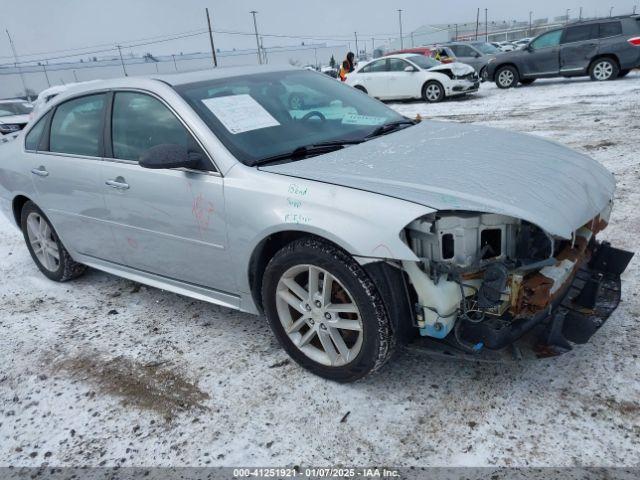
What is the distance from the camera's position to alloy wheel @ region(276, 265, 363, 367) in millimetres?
2568

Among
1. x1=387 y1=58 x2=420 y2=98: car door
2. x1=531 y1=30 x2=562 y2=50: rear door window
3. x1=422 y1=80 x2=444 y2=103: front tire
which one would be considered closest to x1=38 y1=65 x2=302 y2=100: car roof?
x1=422 y1=80 x2=444 y2=103: front tire

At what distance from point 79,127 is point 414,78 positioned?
12.2 meters

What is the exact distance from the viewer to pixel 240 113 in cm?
304

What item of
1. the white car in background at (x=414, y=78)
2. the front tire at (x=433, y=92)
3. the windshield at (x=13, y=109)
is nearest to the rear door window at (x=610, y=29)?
the white car in background at (x=414, y=78)

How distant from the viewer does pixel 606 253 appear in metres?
2.96

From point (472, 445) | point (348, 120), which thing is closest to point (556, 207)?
point (472, 445)

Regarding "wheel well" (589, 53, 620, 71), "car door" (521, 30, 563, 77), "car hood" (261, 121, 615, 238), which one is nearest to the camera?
"car hood" (261, 121, 615, 238)

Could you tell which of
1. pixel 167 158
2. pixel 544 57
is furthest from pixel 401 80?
pixel 167 158

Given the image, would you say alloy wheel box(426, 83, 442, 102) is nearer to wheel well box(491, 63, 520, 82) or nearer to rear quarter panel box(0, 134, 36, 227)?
wheel well box(491, 63, 520, 82)

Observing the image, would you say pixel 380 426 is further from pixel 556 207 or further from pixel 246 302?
pixel 556 207

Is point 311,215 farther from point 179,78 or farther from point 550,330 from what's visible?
point 179,78

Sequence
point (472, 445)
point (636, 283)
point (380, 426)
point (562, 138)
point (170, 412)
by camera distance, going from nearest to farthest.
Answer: point (472, 445) < point (380, 426) < point (170, 412) < point (636, 283) < point (562, 138)

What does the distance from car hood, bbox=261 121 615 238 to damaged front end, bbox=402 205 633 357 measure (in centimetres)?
11

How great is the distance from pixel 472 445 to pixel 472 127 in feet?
7.10
